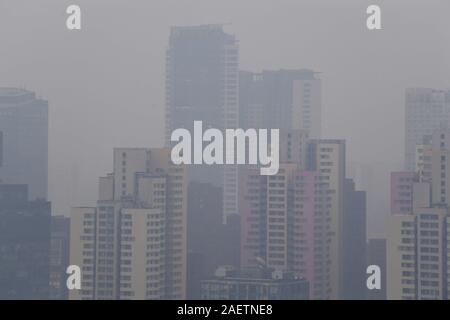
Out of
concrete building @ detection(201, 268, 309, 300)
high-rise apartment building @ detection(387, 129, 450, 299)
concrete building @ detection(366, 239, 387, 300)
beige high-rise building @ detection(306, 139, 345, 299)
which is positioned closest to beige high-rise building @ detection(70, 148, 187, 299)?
concrete building @ detection(201, 268, 309, 300)

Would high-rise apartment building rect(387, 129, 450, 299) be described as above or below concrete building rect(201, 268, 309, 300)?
above

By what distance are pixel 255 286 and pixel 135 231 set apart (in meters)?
0.52

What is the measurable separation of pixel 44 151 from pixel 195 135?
1.90 ft

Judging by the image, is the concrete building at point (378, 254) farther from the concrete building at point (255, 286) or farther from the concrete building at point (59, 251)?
the concrete building at point (59, 251)

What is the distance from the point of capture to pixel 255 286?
3771 millimetres

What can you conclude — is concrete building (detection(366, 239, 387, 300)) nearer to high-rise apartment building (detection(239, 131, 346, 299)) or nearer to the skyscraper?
high-rise apartment building (detection(239, 131, 346, 299))

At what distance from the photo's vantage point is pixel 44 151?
153 inches

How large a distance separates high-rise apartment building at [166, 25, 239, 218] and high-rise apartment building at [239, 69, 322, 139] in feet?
0.16

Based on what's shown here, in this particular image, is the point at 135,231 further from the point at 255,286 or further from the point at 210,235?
the point at 255,286

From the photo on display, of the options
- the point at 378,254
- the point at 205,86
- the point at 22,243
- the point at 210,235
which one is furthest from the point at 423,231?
the point at 22,243

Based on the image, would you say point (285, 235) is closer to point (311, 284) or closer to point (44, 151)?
point (311, 284)

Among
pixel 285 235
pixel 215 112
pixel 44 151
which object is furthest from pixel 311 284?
pixel 44 151

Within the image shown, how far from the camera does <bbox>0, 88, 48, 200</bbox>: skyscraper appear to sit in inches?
152

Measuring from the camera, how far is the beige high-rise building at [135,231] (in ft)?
12.6
